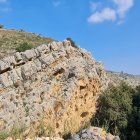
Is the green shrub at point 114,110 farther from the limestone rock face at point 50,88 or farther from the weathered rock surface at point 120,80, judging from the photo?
the weathered rock surface at point 120,80

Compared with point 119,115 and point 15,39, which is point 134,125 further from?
point 15,39

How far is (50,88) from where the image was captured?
90.8ft

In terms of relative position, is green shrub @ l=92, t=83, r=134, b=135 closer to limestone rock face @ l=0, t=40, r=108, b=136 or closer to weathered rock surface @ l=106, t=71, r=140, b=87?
limestone rock face @ l=0, t=40, r=108, b=136

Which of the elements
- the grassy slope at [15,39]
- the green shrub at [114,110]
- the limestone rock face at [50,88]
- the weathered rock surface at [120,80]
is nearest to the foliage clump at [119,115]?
the green shrub at [114,110]

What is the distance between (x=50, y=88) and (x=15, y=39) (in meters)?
66.3

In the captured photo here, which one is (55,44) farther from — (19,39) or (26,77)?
(19,39)

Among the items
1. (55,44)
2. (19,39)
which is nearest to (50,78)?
(55,44)

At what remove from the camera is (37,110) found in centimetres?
2606

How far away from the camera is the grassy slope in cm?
8059

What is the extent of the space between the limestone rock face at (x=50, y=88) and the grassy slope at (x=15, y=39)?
148ft

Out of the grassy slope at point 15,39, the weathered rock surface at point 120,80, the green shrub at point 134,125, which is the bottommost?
the green shrub at point 134,125

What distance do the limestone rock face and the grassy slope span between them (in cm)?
4509

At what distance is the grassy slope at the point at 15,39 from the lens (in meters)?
80.6

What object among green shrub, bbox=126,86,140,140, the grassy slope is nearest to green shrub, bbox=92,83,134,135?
green shrub, bbox=126,86,140,140
